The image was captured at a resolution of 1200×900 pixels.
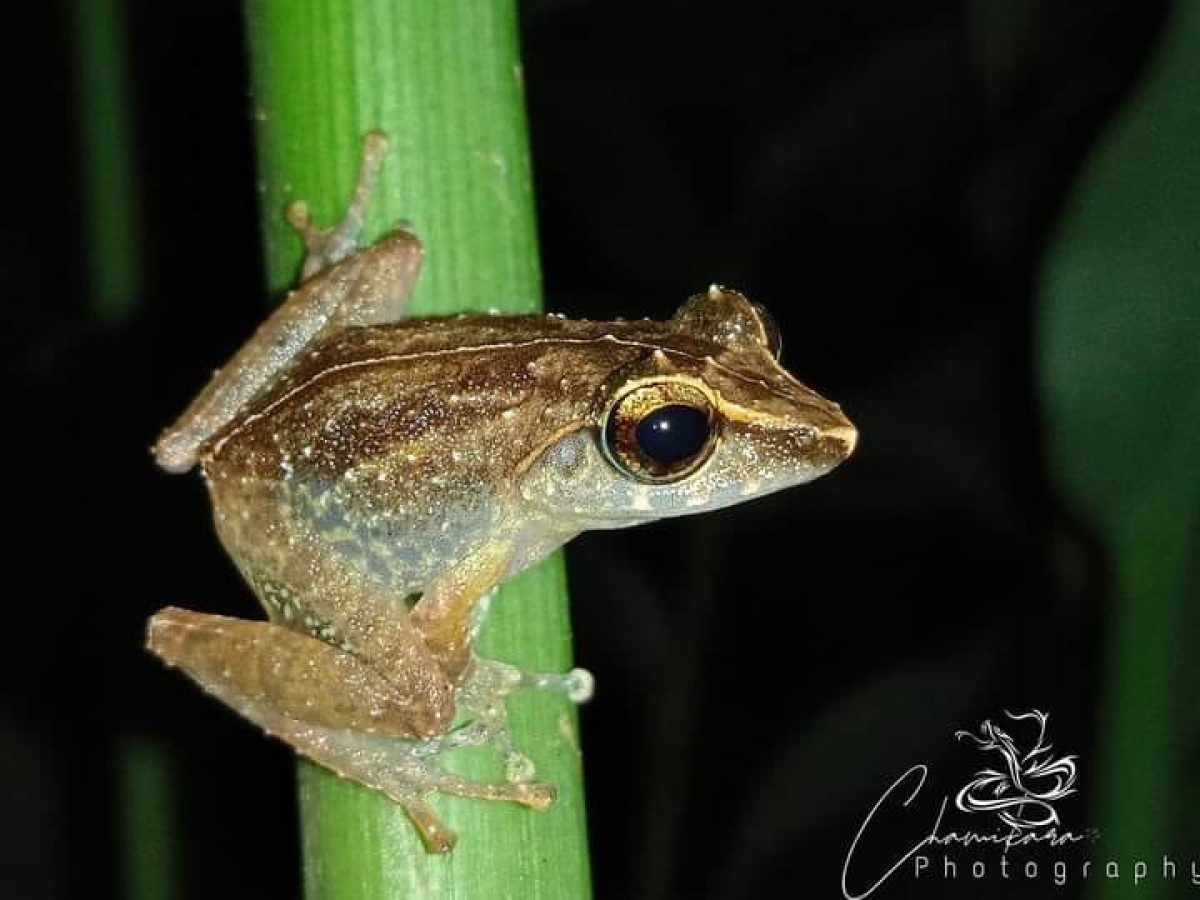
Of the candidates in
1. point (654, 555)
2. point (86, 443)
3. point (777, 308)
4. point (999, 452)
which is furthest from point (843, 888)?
point (86, 443)

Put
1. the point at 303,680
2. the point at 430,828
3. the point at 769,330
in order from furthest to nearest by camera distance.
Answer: the point at 769,330 < the point at 303,680 < the point at 430,828

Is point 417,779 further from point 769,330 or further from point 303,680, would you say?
point 769,330

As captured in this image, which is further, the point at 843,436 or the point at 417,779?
the point at 843,436

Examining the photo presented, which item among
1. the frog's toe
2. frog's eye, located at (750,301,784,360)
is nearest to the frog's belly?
frog's eye, located at (750,301,784,360)

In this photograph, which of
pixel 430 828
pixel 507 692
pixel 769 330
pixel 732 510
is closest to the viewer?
pixel 430 828

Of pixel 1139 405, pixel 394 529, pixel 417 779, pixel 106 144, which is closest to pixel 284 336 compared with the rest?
pixel 394 529

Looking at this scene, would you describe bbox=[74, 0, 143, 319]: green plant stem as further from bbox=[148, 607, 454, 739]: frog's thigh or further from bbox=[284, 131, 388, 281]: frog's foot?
bbox=[284, 131, 388, 281]: frog's foot

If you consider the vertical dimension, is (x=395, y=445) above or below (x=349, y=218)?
below
